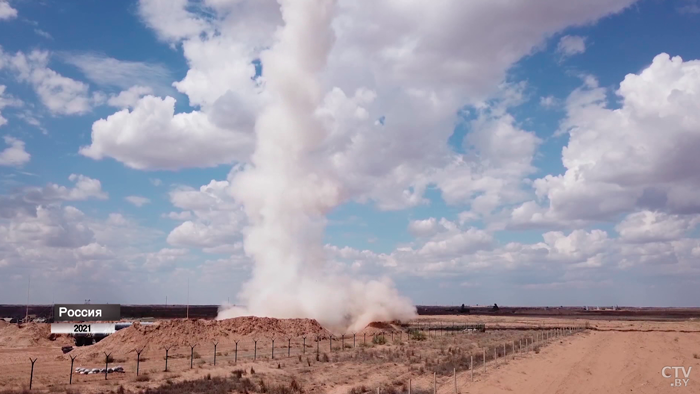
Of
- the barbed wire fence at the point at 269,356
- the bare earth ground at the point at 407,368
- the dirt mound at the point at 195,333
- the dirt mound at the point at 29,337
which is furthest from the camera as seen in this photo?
the dirt mound at the point at 29,337

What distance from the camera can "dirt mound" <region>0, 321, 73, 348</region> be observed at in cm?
6238

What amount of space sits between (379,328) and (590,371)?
3802 centimetres

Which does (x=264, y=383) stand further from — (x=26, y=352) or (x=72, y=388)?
(x=26, y=352)

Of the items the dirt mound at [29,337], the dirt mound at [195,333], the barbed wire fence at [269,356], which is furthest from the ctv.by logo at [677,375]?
the dirt mound at [29,337]

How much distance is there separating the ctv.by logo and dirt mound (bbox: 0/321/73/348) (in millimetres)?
57386

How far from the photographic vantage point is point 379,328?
240 ft

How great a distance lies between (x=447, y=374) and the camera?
3588 centimetres

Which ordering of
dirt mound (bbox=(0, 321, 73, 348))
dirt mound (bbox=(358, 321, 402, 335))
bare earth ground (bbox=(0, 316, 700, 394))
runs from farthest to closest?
1. dirt mound (bbox=(358, 321, 402, 335))
2. dirt mound (bbox=(0, 321, 73, 348))
3. bare earth ground (bbox=(0, 316, 700, 394))
